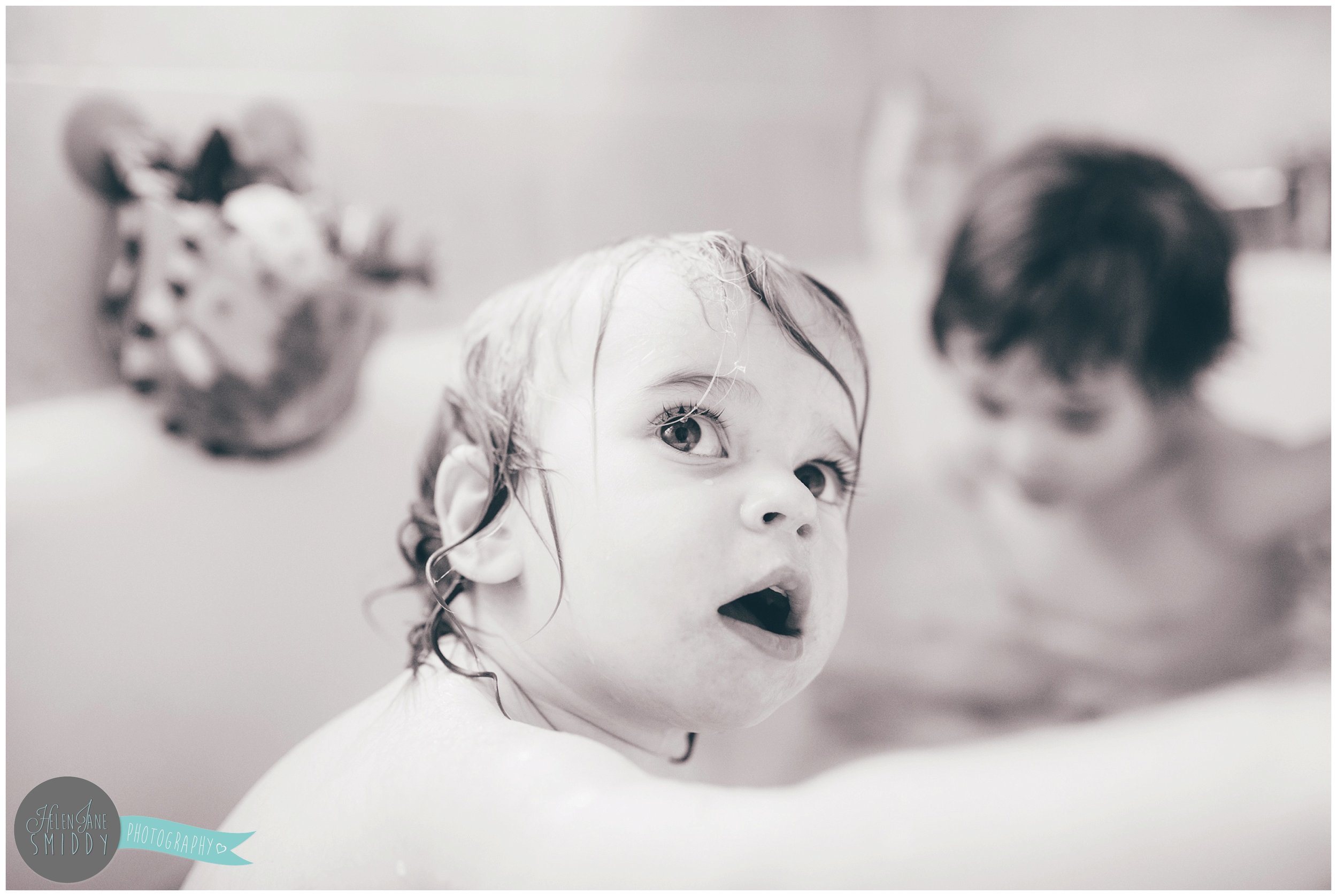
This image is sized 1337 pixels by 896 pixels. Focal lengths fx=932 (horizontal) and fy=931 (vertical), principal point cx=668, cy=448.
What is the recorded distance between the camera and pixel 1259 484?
86 centimetres

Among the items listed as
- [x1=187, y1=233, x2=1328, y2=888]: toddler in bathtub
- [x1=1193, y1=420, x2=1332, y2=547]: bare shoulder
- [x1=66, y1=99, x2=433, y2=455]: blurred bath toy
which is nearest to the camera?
[x1=187, y1=233, x2=1328, y2=888]: toddler in bathtub

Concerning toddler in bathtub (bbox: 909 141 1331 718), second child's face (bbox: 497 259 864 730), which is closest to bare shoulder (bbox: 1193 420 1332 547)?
toddler in bathtub (bbox: 909 141 1331 718)

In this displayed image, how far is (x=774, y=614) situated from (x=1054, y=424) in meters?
0.63

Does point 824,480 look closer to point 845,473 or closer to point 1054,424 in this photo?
point 845,473

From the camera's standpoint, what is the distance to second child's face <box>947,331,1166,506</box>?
860 millimetres

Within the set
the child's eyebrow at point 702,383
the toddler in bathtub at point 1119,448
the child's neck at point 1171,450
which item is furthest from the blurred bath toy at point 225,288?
the child's neck at point 1171,450

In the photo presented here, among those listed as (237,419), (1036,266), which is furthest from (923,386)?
(237,419)

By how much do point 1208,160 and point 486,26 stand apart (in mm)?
693

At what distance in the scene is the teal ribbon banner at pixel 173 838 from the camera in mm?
377

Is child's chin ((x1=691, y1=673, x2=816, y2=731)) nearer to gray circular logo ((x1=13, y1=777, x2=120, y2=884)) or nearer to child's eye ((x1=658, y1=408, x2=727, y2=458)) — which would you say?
child's eye ((x1=658, y1=408, x2=727, y2=458))

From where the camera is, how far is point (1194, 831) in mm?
317

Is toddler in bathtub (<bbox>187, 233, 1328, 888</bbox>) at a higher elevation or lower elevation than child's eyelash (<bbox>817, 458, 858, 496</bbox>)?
lower

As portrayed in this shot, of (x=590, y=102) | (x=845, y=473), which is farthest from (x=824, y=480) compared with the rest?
(x=590, y=102)

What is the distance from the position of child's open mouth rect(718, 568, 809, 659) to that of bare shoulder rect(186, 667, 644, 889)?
0.06 metres
